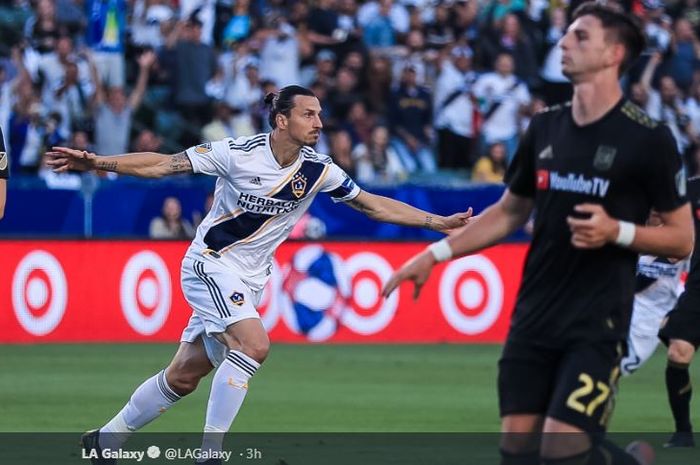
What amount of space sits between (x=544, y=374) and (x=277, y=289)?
1258 centimetres

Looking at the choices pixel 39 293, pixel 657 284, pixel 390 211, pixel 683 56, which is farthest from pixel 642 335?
pixel 683 56

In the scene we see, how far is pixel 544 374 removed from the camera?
655 cm

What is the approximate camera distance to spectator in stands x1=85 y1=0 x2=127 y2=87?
70.9 feet

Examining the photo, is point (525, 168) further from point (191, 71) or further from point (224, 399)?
point (191, 71)

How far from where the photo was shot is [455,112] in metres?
23.3

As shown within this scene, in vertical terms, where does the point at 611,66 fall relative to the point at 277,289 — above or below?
above

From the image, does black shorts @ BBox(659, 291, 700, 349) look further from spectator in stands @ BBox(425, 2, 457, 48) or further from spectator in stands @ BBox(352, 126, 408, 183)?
spectator in stands @ BBox(425, 2, 457, 48)

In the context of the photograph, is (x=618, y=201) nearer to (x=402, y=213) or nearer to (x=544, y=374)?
(x=544, y=374)

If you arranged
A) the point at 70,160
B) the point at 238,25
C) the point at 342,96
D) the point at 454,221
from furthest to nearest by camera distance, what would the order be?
the point at 238,25 < the point at 342,96 < the point at 454,221 < the point at 70,160

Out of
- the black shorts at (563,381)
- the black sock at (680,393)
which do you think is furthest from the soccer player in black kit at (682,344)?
the black shorts at (563,381)

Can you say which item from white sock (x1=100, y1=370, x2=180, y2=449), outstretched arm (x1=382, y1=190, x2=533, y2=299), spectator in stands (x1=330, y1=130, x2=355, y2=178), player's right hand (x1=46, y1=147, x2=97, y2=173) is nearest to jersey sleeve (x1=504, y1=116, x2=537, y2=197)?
outstretched arm (x1=382, y1=190, x2=533, y2=299)

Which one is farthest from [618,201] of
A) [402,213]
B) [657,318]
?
[657,318]

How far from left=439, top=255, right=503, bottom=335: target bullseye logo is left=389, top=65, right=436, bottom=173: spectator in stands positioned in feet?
12.7

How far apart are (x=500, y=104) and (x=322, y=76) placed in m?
2.78
